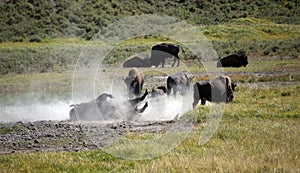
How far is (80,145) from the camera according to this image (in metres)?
12.7

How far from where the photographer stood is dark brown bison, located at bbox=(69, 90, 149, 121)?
53.9 feet

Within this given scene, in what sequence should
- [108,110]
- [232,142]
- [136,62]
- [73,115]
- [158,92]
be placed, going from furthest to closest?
1. [136,62]
2. [158,92]
3. [73,115]
4. [108,110]
5. [232,142]

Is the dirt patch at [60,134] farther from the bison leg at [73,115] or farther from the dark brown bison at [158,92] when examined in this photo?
the dark brown bison at [158,92]

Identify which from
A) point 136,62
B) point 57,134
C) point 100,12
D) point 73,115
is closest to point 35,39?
point 100,12

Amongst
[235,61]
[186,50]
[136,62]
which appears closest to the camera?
[235,61]

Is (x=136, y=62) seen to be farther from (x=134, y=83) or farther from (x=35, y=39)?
(x=35, y=39)

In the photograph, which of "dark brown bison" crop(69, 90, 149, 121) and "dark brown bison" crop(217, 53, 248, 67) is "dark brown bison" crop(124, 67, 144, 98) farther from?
"dark brown bison" crop(217, 53, 248, 67)

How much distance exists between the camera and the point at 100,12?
286ft

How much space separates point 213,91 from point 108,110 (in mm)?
4688

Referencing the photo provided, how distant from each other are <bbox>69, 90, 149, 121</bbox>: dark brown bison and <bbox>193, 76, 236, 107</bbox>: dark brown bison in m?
2.99

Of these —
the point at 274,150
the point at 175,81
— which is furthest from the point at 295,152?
the point at 175,81

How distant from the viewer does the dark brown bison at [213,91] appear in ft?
61.5

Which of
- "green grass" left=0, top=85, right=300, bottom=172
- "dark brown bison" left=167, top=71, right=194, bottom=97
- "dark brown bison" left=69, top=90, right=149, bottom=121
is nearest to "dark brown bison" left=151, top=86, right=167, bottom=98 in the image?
"dark brown bison" left=167, top=71, right=194, bottom=97

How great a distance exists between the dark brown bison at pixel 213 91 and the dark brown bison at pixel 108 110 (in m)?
2.99
